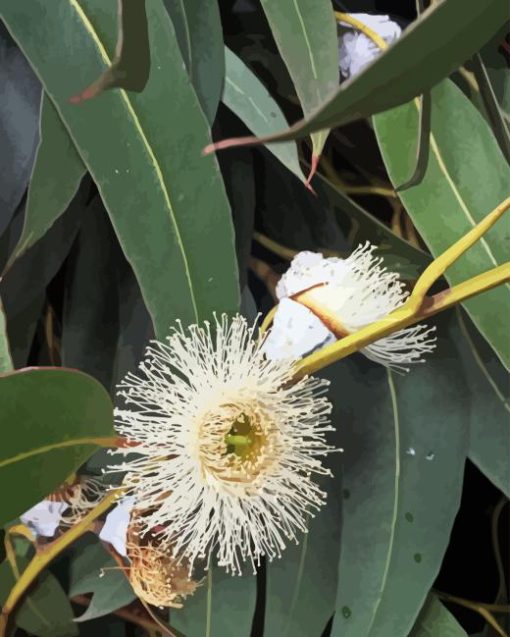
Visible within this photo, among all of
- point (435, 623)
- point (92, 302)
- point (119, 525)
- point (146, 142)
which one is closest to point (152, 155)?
point (146, 142)

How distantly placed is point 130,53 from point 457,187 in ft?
0.78

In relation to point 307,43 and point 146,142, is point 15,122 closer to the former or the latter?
point 146,142

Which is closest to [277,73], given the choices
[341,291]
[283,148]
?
[283,148]

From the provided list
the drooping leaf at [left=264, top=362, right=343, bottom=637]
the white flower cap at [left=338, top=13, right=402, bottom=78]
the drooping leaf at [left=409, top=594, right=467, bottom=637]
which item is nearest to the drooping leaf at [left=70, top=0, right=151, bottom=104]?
the white flower cap at [left=338, top=13, right=402, bottom=78]

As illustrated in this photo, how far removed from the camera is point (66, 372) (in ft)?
1.45

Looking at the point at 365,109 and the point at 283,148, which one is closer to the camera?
the point at 365,109

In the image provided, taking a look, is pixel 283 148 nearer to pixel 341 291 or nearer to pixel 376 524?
pixel 341 291

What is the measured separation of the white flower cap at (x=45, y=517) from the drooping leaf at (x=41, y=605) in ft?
0.09

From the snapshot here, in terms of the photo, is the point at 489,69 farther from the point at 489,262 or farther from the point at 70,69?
the point at 70,69

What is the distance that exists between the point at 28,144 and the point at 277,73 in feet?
0.56

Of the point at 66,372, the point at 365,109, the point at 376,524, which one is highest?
the point at 365,109

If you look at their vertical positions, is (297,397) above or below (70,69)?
below

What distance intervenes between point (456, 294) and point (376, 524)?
18cm

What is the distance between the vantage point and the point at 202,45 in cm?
50
